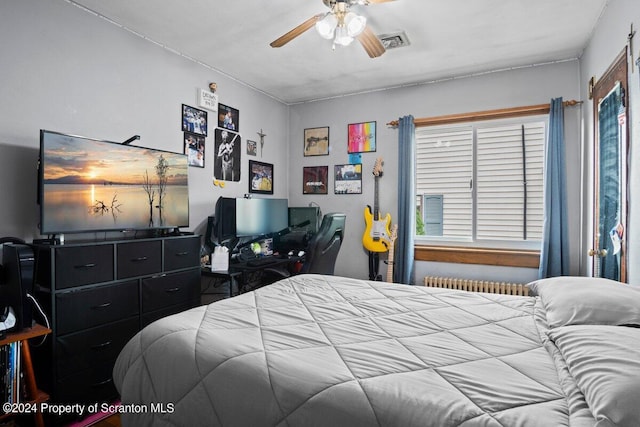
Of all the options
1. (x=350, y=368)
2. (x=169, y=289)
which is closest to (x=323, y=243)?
(x=169, y=289)

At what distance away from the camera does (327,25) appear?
2.02 metres

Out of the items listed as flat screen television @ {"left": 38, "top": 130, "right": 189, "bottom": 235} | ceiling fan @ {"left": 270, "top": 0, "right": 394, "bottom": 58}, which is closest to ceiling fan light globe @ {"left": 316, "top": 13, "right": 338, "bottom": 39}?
ceiling fan @ {"left": 270, "top": 0, "right": 394, "bottom": 58}

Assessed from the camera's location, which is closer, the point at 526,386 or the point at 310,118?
the point at 526,386

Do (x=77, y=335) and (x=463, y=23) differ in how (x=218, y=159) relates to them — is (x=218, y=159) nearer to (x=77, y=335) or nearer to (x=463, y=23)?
(x=77, y=335)

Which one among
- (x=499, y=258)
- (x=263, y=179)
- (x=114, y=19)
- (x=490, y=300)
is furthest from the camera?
(x=263, y=179)

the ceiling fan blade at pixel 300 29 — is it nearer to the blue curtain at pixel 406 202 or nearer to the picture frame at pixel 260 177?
the picture frame at pixel 260 177

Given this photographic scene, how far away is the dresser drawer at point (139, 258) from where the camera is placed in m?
2.14

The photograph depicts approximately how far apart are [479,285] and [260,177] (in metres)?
2.49

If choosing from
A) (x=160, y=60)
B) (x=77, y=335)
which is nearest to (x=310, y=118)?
(x=160, y=60)

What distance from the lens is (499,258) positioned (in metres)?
3.29

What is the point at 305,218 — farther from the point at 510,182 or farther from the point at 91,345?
the point at 91,345

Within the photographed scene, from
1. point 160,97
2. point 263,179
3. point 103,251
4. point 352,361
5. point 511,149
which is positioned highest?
point 160,97

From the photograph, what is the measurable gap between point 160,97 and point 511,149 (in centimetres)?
316

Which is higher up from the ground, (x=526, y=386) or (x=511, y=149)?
(x=511, y=149)
